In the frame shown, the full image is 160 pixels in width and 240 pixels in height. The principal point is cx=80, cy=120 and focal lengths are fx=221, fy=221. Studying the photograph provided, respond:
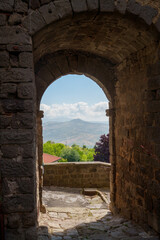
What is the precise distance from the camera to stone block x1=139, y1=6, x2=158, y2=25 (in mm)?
3332

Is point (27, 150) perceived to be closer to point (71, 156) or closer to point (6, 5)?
point (6, 5)

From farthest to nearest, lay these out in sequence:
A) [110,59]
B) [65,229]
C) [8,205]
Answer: [110,59] → [65,229] → [8,205]

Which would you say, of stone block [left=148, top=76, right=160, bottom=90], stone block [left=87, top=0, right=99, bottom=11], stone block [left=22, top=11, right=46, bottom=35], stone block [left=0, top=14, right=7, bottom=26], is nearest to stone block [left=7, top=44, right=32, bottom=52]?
stone block [left=22, top=11, right=46, bottom=35]

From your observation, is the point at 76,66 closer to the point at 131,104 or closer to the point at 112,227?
the point at 131,104

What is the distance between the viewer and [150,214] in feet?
13.2

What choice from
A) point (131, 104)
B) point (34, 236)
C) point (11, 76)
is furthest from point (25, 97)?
point (131, 104)

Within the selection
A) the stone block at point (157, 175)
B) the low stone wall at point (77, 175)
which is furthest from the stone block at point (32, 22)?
the low stone wall at point (77, 175)

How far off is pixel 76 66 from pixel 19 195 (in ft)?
12.5

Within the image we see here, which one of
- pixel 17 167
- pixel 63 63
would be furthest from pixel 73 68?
pixel 17 167

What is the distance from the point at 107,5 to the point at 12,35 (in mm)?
1451

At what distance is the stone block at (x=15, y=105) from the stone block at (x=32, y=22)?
0.97 m

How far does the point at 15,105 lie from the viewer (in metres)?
3.10

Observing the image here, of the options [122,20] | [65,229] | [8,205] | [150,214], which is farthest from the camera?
[65,229]

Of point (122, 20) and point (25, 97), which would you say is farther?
point (122, 20)
